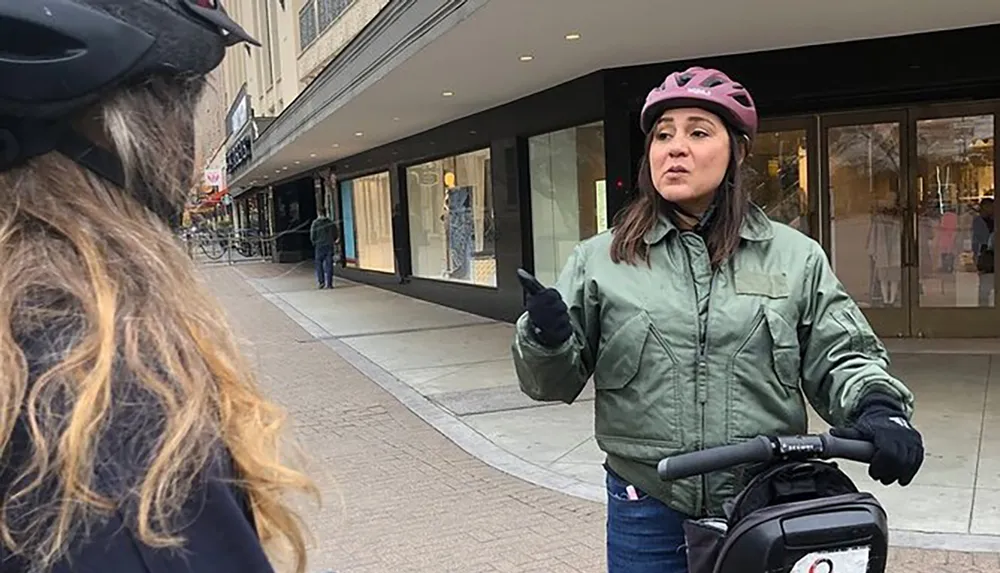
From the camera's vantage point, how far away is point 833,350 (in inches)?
84.2

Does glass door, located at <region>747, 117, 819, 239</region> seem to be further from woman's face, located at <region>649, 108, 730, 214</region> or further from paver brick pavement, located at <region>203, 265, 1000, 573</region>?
woman's face, located at <region>649, 108, 730, 214</region>

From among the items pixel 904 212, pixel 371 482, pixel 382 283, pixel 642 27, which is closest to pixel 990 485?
pixel 371 482

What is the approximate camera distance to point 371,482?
19.1 ft

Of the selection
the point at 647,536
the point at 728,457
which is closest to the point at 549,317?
the point at 728,457

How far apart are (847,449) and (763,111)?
28.4ft

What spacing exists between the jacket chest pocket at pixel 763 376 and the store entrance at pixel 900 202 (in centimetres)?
842

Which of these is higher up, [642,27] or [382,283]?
[642,27]

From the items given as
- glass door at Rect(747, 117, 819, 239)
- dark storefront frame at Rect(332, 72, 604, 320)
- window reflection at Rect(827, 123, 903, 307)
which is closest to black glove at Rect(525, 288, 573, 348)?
dark storefront frame at Rect(332, 72, 604, 320)

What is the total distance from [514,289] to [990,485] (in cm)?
785

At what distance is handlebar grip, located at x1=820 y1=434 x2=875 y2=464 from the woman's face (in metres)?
0.76

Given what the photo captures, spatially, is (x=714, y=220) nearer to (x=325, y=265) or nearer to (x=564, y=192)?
(x=564, y=192)

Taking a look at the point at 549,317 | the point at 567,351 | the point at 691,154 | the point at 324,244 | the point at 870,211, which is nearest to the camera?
the point at 549,317

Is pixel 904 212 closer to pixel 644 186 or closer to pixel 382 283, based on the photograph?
pixel 644 186

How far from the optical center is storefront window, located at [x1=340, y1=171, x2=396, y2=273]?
772 inches
